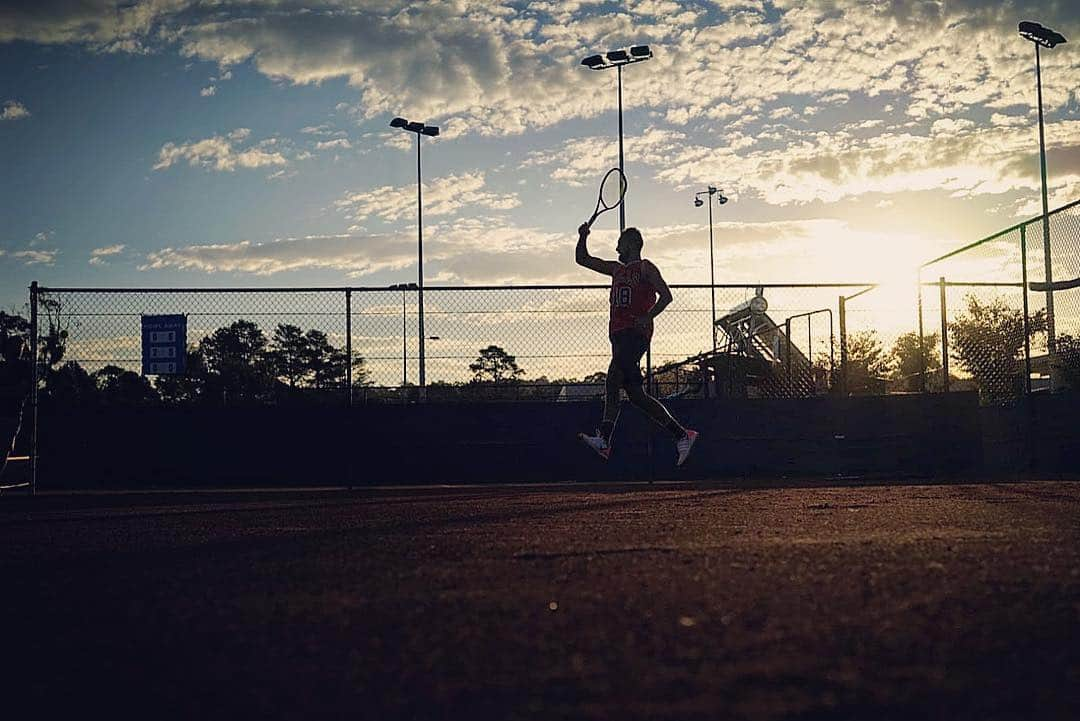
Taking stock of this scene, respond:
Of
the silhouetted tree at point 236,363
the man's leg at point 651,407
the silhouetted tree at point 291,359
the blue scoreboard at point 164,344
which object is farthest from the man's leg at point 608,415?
the blue scoreboard at point 164,344

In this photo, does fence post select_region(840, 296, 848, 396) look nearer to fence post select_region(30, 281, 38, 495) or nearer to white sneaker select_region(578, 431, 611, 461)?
white sneaker select_region(578, 431, 611, 461)

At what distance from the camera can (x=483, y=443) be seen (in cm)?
1277

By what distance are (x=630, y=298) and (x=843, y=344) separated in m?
5.03

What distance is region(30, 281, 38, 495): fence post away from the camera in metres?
11.5

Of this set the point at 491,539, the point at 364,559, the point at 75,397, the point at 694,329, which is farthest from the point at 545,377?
the point at 364,559

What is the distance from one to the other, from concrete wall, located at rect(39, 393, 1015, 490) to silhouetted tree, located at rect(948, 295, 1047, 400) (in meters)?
0.85

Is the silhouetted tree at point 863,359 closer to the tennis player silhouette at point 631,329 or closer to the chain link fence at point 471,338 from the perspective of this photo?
the chain link fence at point 471,338

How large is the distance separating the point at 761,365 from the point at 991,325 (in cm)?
325

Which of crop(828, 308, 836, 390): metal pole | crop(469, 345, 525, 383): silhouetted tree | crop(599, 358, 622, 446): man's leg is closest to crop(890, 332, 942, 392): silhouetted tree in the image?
crop(828, 308, 836, 390): metal pole

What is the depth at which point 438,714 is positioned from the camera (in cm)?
206

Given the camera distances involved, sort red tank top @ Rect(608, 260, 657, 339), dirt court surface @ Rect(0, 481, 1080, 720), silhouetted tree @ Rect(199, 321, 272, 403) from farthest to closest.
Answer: silhouetted tree @ Rect(199, 321, 272, 403), red tank top @ Rect(608, 260, 657, 339), dirt court surface @ Rect(0, 481, 1080, 720)

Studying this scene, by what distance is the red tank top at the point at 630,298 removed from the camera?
8984mm

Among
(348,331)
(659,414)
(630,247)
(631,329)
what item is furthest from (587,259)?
(348,331)

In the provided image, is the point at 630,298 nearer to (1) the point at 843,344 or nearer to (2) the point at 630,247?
(2) the point at 630,247
